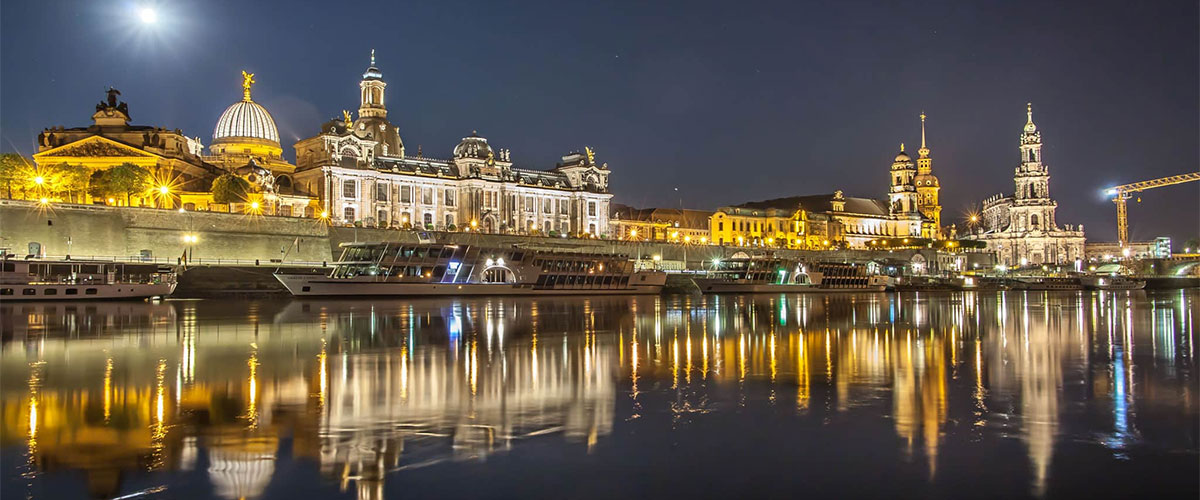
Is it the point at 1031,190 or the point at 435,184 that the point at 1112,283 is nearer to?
the point at 1031,190

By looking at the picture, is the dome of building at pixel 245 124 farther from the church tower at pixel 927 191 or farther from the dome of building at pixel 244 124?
the church tower at pixel 927 191

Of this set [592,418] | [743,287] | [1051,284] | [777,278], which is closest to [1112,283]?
[1051,284]

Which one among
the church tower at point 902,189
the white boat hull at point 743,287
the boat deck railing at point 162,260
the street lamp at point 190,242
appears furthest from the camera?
the church tower at point 902,189

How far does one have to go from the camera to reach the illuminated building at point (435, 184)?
95.2 m

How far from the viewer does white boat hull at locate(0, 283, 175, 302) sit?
44406mm

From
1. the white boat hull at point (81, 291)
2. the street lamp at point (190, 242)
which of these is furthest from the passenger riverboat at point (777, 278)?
the white boat hull at point (81, 291)

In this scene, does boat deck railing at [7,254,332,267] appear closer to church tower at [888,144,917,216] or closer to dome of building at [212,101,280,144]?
dome of building at [212,101,280,144]

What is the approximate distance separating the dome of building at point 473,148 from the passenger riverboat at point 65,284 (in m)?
54.4

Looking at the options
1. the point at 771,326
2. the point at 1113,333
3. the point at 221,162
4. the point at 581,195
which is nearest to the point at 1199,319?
the point at 1113,333

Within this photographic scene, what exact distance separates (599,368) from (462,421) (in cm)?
574

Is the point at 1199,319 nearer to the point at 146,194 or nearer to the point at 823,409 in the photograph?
the point at 823,409

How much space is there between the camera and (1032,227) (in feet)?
523

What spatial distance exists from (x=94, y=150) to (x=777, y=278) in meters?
65.2

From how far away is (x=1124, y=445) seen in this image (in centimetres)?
957
